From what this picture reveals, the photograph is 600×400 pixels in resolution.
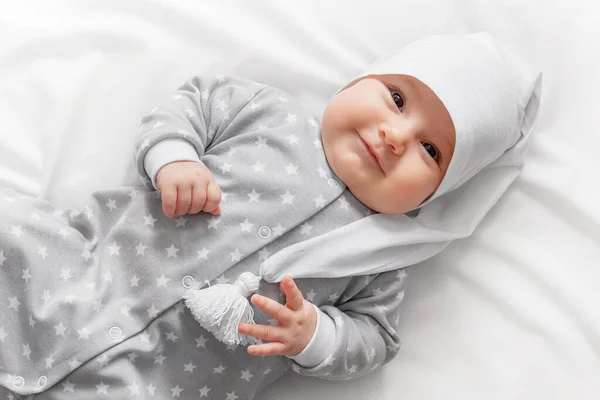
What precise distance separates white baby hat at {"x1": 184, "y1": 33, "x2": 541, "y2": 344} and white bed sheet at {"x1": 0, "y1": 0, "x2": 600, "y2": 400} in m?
0.06

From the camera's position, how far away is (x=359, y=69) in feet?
4.71

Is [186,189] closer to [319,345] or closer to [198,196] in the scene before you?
[198,196]

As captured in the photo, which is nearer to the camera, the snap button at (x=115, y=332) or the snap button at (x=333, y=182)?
the snap button at (x=115, y=332)

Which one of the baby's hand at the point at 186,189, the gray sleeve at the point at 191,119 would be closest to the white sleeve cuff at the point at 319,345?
the baby's hand at the point at 186,189

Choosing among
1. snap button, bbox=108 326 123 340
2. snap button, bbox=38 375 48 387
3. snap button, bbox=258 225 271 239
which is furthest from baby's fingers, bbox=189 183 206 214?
snap button, bbox=38 375 48 387

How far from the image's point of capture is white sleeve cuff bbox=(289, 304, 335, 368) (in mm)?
1166

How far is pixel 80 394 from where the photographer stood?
44.8 inches

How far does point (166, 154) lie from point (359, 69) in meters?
0.46

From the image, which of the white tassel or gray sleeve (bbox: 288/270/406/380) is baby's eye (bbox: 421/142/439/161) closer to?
gray sleeve (bbox: 288/270/406/380)

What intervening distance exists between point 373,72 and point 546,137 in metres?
0.38

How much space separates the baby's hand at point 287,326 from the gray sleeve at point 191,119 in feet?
0.95

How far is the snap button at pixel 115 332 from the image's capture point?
114 centimetres

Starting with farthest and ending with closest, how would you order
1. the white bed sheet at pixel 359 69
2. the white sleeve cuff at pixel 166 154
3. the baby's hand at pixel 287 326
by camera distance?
the white bed sheet at pixel 359 69
the white sleeve cuff at pixel 166 154
the baby's hand at pixel 287 326

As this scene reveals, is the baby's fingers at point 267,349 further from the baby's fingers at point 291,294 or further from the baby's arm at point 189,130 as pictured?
the baby's arm at point 189,130
